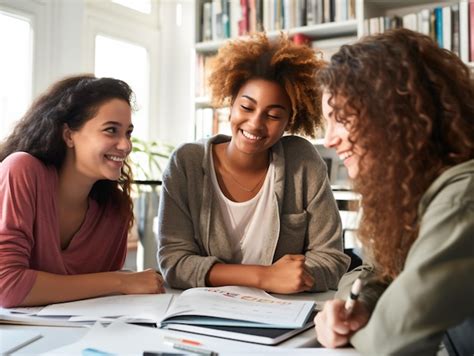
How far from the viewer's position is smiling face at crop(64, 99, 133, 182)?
4.49ft

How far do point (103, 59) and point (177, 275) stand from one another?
6.78ft

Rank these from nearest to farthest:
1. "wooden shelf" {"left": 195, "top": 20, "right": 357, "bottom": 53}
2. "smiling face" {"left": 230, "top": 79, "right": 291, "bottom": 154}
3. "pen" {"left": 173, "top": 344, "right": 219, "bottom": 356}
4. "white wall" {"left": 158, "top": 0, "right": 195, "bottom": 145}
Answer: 1. "pen" {"left": 173, "top": 344, "right": 219, "bottom": 356}
2. "smiling face" {"left": 230, "top": 79, "right": 291, "bottom": 154}
3. "wooden shelf" {"left": 195, "top": 20, "right": 357, "bottom": 53}
4. "white wall" {"left": 158, "top": 0, "right": 195, "bottom": 145}

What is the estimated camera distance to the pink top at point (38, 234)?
1.10 meters

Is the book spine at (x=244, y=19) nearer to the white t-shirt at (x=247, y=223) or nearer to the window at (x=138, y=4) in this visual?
the window at (x=138, y=4)

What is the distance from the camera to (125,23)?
3.15 metres

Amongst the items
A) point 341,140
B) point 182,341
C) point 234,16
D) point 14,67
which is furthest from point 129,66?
point 182,341

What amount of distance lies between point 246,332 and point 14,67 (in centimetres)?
213

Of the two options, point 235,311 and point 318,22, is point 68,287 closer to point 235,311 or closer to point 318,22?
point 235,311

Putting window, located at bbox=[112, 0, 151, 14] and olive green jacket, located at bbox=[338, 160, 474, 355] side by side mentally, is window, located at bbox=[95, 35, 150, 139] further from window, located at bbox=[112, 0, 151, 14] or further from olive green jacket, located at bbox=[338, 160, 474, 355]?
olive green jacket, located at bbox=[338, 160, 474, 355]

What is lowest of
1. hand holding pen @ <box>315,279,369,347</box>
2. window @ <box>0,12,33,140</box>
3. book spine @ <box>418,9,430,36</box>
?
hand holding pen @ <box>315,279,369,347</box>

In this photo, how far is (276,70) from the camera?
148 centimetres

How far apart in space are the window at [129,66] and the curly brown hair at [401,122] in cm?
229

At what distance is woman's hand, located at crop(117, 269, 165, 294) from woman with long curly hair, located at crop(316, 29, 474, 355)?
1.55ft

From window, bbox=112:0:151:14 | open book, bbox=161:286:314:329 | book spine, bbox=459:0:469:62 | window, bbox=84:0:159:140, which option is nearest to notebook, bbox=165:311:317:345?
open book, bbox=161:286:314:329
